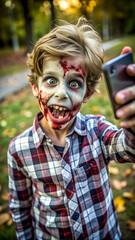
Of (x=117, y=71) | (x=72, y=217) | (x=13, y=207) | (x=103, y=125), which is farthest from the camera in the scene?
(x=13, y=207)

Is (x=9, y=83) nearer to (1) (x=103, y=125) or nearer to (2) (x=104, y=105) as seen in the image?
(2) (x=104, y=105)

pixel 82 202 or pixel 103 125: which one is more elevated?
pixel 103 125

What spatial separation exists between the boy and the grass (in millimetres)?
886

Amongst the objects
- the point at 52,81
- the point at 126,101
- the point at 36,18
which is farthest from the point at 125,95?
the point at 36,18

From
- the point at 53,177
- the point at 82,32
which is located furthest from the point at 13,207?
the point at 82,32

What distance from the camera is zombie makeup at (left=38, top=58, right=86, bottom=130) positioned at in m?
1.21

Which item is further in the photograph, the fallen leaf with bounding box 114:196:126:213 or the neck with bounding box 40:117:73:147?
the fallen leaf with bounding box 114:196:126:213

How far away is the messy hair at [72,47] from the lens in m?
1.24

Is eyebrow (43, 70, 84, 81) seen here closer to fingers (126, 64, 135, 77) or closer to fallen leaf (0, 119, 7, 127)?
fingers (126, 64, 135, 77)

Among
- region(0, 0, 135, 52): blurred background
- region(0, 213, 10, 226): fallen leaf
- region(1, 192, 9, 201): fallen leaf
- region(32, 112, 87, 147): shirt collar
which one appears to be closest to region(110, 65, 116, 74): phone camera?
region(32, 112, 87, 147): shirt collar

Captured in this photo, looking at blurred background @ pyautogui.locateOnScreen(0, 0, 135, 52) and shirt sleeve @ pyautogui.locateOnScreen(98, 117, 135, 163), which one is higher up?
blurred background @ pyautogui.locateOnScreen(0, 0, 135, 52)

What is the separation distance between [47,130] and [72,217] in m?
0.67

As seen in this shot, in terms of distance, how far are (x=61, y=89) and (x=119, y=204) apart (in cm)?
198

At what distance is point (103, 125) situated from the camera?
1398 millimetres
